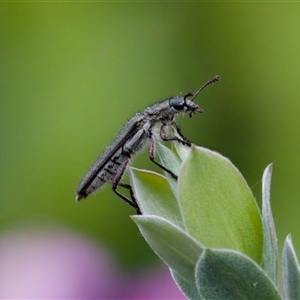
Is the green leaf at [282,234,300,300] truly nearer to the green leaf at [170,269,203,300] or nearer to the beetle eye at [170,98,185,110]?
the green leaf at [170,269,203,300]

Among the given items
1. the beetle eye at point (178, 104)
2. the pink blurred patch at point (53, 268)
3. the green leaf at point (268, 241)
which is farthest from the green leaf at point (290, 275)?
the pink blurred patch at point (53, 268)

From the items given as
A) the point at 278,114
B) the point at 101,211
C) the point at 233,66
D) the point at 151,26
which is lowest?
the point at 101,211

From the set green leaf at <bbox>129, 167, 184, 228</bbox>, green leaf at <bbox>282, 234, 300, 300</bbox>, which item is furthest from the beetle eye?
green leaf at <bbox>282, 234, 300, 300</bbox>

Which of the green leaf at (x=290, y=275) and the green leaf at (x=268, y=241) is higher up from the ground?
the green leaf at (x=268, y=241)

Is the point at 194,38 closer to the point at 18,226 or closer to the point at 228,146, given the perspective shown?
the point at 228,146

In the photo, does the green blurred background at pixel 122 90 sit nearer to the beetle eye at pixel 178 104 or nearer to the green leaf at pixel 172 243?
the beetle eye at pixel 178 104

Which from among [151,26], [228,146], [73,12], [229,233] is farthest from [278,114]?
[229,233]

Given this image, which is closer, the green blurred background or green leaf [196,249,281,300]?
green leaf [196,249,281,300]
